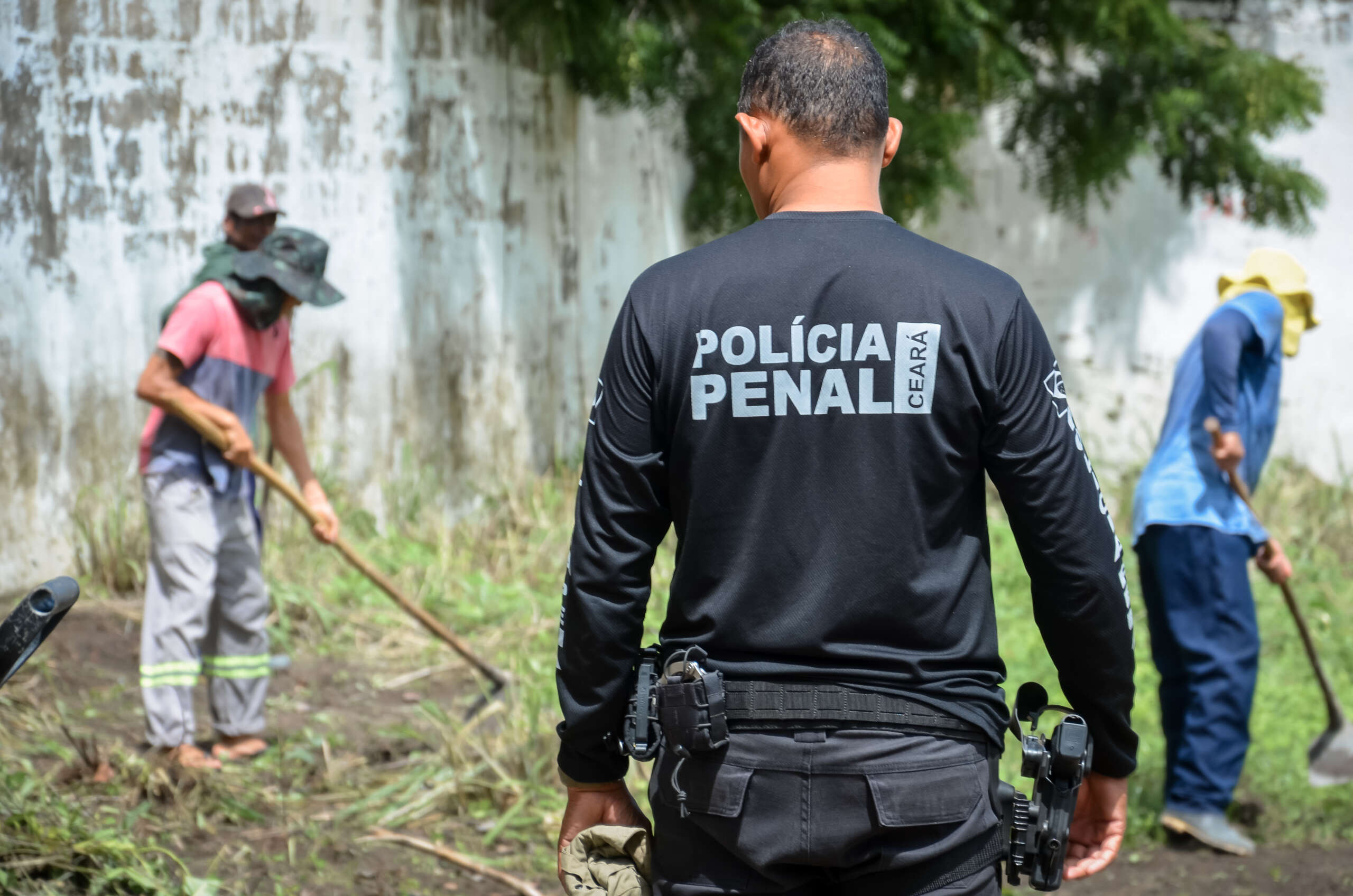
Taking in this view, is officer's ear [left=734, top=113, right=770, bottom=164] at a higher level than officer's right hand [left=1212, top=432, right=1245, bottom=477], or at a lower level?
higher

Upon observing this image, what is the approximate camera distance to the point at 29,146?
5195mm

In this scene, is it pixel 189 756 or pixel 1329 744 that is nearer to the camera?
pixel 189 756

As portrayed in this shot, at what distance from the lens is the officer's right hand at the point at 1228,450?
3838 millimetres

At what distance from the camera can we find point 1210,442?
401 centimetres

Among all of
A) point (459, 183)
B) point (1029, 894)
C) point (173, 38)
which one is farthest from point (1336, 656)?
point (173, 38)

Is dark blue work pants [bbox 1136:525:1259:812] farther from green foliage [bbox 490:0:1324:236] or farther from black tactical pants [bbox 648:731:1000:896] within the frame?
green foliage [bbox 490:0:1324:236]

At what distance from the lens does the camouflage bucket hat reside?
13.6 ft

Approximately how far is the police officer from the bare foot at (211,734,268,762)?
2718 mm

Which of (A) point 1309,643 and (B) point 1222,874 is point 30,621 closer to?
(B) point 1222,874

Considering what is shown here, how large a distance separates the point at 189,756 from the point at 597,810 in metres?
2.52

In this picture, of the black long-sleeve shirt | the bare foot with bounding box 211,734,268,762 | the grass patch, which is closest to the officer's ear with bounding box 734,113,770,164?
the black long-sleeve shirt

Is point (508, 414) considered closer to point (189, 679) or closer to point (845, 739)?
point (189, 679)

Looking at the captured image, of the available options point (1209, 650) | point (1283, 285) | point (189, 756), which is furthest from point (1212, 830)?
point (189, 756)

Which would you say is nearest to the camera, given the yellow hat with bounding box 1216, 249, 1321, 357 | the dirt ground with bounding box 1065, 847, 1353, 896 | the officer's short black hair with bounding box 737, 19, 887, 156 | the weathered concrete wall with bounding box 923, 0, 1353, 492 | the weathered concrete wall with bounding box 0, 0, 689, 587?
the officer's short black hair with bounding box 737, 19, 887, 156
